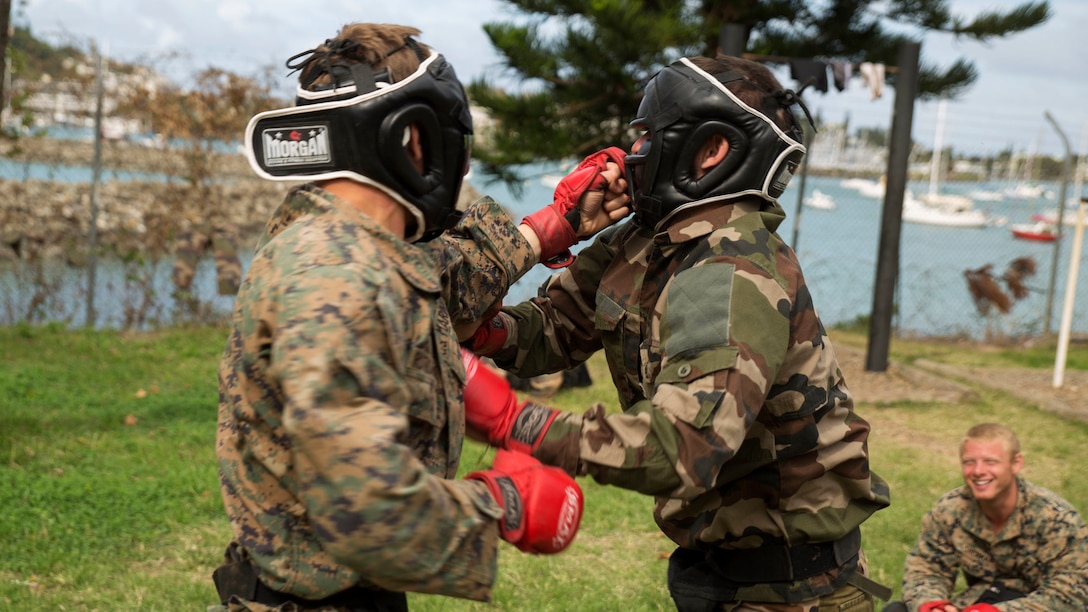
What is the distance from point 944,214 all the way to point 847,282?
4.62m

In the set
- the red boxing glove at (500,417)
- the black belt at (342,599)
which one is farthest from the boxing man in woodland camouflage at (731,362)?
the black belt at (342,599)

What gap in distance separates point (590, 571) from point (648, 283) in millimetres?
2791

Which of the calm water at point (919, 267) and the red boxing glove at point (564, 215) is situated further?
the calm water at point (919, 267)

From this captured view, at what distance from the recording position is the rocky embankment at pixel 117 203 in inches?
391

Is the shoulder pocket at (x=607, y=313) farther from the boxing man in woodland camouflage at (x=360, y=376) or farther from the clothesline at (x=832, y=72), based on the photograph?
the clothesline at (x=832, y=72)

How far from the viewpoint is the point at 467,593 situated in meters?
2.02

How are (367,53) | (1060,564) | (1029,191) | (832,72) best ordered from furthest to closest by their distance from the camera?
1. (1029,191)
2. (832,72)
3. (1060,564)
4. (367,53)

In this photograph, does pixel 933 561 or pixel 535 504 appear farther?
pixel 933 561

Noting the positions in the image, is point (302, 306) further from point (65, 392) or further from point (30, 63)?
point (30, 63)

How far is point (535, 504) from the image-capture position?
212 centimetres

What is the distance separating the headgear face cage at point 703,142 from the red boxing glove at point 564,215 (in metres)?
0.24

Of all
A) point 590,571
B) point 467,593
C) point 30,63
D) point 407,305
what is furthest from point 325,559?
point 30,63

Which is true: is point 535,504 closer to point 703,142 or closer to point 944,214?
point 703,142

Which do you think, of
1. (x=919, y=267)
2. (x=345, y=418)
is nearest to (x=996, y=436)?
(x=345, y=418)
